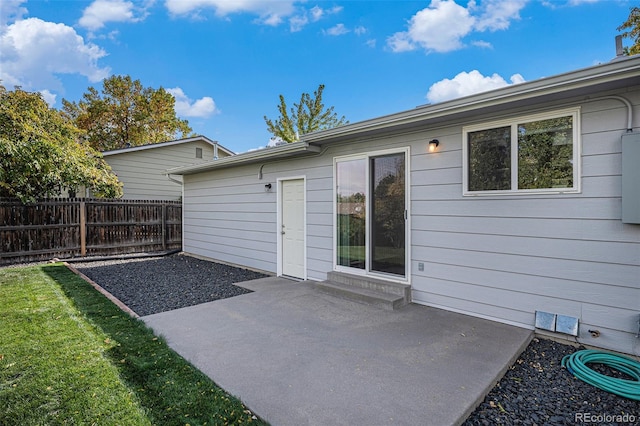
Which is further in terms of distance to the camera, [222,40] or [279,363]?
[222,40]

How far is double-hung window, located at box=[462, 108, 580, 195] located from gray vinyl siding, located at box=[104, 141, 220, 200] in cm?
1021

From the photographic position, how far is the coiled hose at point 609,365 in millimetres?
2390

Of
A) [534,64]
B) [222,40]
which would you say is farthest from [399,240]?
[222,40]

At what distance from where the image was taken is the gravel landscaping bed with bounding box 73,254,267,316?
4.90 m

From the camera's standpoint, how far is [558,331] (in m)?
3.30

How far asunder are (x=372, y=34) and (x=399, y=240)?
27.1ft

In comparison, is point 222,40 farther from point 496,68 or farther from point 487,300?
point 487,300

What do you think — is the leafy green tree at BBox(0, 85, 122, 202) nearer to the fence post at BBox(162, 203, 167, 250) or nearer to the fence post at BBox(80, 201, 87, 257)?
the fence post at BBox(80, 201, 87, 257)

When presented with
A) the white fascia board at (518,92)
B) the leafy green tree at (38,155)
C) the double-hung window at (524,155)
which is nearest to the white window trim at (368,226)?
the white fascia board at (518,92)

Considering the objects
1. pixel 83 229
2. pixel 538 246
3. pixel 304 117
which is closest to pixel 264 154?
pixel 538 246

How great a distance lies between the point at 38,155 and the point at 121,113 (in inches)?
547

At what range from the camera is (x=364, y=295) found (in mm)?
4562

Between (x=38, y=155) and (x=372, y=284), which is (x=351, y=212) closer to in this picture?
(x=372, y=284)

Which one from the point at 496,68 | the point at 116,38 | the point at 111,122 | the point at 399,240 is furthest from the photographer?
the point at 111,122
